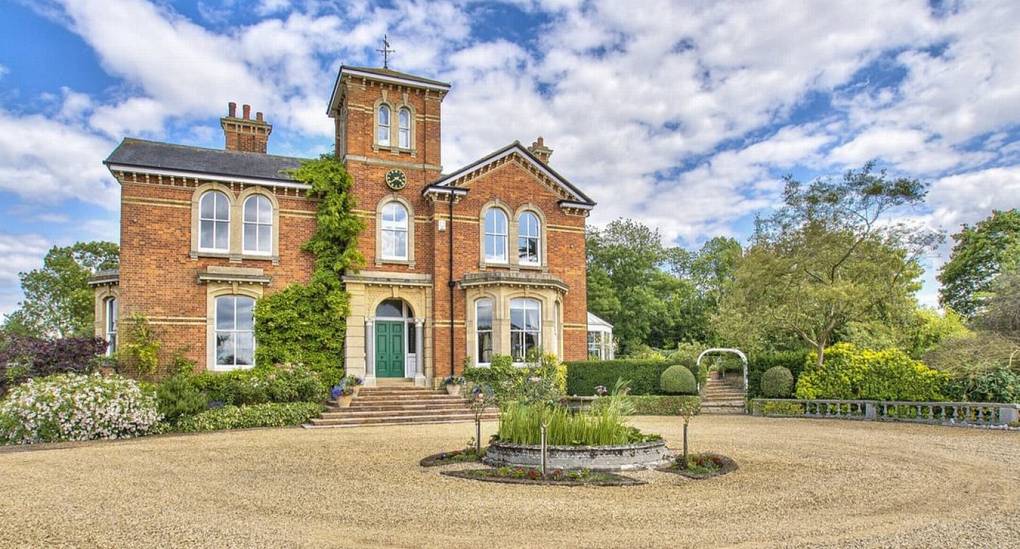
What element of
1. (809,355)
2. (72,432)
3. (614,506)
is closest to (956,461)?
(614,506)

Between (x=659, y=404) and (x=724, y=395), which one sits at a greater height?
(x=659, y=404)

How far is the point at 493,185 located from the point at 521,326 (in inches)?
192

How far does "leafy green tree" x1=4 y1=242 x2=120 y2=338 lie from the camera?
41188 millimetres

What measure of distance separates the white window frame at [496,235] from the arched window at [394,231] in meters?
2.69

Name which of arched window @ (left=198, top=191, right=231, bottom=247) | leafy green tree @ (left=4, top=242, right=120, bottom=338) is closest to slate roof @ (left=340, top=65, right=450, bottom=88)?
arched window @ (left=198, top=191, right=231, bottom=247)

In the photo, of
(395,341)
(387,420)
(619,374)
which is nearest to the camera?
(387,420)

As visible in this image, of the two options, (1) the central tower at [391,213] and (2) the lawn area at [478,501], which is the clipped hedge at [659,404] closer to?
(1) the central tower at [391,213]

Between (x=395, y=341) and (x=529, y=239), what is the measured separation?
5.72 metres

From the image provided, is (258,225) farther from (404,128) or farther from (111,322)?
(404,128)

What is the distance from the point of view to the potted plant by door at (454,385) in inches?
830

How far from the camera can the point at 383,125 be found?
896 inches

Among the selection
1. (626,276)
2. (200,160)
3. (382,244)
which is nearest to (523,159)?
(382,244)

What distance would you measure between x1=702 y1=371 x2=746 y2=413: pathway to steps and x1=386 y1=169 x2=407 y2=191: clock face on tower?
12.5 meters

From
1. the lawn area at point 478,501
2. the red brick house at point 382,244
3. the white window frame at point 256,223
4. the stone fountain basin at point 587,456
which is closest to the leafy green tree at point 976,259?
the red brick house at point 382,244
